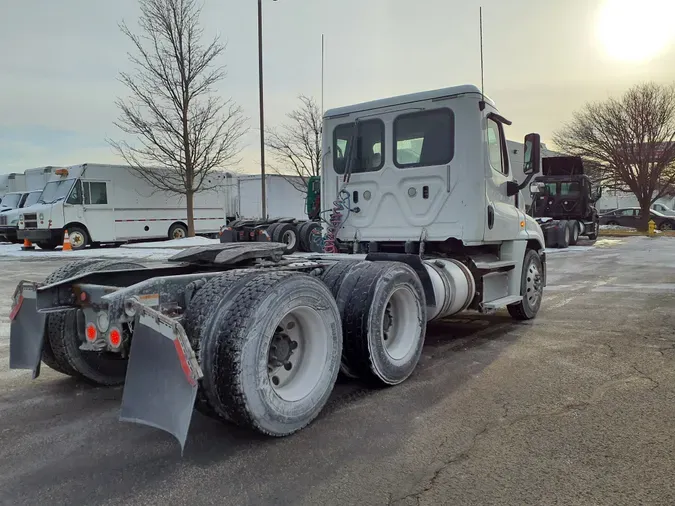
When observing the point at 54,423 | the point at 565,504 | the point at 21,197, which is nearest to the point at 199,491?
the point at 54,423

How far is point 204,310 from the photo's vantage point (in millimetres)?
3426

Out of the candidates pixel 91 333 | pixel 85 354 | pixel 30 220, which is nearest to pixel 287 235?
pixel 30 220

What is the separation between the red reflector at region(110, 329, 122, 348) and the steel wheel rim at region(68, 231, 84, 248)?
20.4 meters

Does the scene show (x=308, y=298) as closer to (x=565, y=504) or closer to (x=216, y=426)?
(x=216, y=426)

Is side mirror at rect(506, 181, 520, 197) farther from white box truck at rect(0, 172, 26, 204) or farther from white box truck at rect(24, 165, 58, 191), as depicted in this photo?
white box truck at rect(0, 172, 26, 204)

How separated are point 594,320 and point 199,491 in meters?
6.10

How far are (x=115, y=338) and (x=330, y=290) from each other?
1740mm

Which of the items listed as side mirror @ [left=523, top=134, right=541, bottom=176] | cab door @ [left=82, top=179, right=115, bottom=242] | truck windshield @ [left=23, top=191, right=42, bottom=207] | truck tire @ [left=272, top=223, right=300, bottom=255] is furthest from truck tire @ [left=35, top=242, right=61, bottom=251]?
side mirror @ [left=523, top=134, right=541, bottom=176]

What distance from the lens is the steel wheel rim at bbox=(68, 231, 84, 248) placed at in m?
21.9

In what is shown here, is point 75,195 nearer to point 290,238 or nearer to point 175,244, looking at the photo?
point 175,244

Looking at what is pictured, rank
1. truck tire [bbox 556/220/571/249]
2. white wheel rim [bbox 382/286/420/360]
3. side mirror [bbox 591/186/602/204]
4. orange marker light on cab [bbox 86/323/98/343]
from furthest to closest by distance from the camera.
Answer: side mirror [bbox 591/186/602/204]
truck tire [bbox 556/220/571/249]
white wheel rim [bbox 382/286/420/360]
orange marker light on cab [bbox 86/323/98/343]

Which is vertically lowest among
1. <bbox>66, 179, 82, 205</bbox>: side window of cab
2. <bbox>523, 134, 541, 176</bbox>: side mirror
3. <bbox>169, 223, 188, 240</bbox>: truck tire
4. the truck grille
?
<bbox>169, 223, 188, 240</bbox>: truck tire

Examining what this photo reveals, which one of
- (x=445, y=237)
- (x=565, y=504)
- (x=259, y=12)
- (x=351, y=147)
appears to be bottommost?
(x=565, y=504)

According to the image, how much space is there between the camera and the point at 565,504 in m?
2.82
